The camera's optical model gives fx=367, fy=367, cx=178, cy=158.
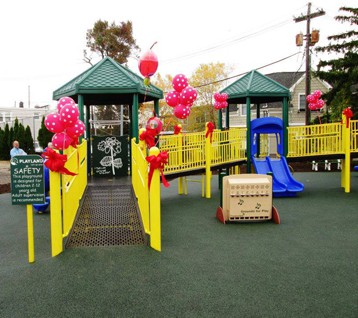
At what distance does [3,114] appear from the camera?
42938 mm

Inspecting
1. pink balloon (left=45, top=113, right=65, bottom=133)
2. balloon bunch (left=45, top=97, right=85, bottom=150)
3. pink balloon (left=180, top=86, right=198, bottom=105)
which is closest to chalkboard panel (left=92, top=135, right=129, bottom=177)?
pink balloon (left=180, top=86, right=198, bottom=105)

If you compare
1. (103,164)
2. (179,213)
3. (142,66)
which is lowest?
(179,213)

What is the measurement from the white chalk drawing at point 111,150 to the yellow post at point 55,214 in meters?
5.54

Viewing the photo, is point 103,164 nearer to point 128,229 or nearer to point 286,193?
point 128,229

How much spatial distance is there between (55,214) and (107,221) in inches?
56.5

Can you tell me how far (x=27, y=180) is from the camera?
17.0 feet

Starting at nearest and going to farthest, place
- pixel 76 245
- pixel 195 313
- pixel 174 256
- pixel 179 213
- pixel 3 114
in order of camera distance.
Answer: pixel 195 313 → pixel 174 256 → pixel 76 245 → pixel 179 213 → pixel 3 114

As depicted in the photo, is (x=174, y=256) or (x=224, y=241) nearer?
(x=174, y=256)

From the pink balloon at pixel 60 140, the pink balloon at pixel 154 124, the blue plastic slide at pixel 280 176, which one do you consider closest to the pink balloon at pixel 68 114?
the pink balloon at pixel 60 140

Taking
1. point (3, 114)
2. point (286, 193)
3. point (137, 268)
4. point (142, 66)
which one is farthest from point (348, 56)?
point (3, 114)

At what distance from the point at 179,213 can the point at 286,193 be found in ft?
12.5

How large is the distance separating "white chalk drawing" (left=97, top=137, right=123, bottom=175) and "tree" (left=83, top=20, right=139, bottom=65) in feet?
62.5

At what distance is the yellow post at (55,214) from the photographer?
17.7 feet

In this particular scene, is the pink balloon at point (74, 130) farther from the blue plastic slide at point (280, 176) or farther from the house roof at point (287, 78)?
the house roof at point (287, 78)
